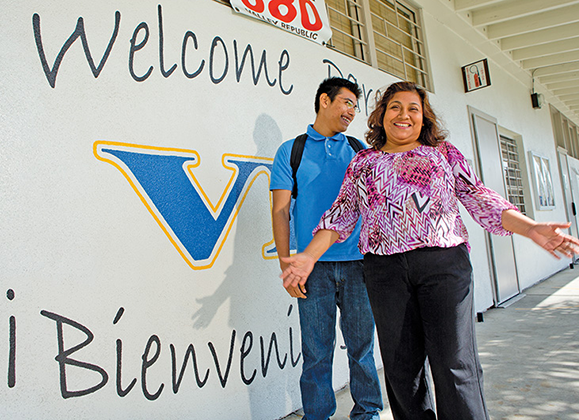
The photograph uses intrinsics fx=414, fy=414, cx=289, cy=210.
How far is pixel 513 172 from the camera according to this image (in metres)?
7.41

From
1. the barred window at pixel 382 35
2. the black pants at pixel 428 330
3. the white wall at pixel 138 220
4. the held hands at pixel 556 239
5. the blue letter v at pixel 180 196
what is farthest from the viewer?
the barred window at pixel 382 35

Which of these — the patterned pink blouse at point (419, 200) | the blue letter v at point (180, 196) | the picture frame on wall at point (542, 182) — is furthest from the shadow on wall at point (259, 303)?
the picture frame on wall at point (542, 182)

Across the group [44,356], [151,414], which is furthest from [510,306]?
[44,356]

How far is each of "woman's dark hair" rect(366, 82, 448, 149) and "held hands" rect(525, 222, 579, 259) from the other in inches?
22.7

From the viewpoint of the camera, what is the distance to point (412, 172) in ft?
5.50

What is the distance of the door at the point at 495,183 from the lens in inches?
217

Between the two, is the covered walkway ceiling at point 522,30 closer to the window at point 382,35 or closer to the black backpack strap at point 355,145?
the window at point 382,35

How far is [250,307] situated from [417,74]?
3735 mm

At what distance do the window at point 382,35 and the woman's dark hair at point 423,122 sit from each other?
1.72 metres

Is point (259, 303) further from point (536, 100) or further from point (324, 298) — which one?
point (536, 100)

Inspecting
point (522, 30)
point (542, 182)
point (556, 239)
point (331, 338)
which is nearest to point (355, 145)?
point (331, 338)

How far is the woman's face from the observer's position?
1.80m

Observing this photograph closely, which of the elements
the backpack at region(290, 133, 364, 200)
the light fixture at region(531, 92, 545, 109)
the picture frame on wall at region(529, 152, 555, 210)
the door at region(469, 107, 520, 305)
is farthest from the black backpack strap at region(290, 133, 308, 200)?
the light fixture at region(531, 92, 545, 109)

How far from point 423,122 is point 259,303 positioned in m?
1.39
